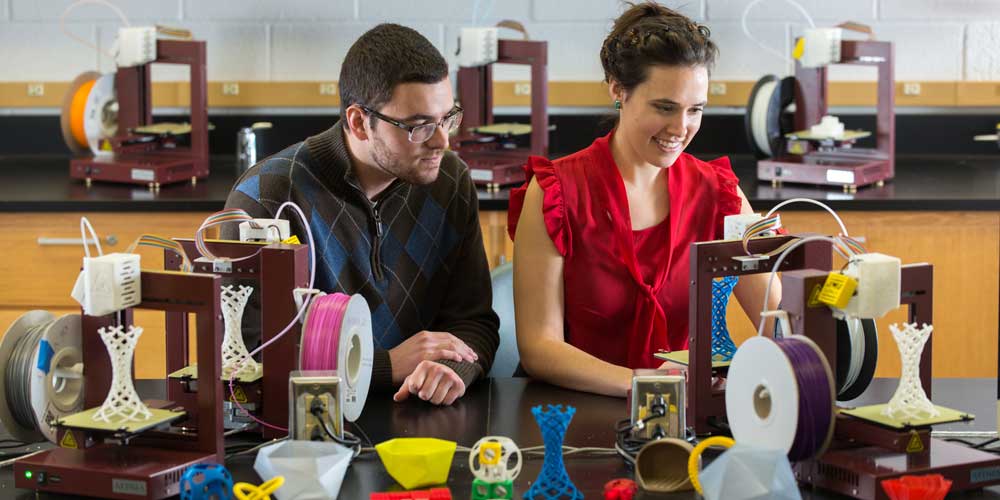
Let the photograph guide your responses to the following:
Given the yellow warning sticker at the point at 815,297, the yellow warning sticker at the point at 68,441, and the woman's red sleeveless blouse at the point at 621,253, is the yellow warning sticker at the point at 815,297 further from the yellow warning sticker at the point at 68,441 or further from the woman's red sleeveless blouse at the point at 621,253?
the yellow warning sticker at the point at 68,441

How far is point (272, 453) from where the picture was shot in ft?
5.44

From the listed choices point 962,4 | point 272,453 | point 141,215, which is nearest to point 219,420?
point 272,453

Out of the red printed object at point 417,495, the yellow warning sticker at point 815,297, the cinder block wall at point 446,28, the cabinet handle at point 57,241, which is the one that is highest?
the cinder block wall at point 446,28

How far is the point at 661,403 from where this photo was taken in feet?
5.77

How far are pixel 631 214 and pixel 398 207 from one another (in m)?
0.46

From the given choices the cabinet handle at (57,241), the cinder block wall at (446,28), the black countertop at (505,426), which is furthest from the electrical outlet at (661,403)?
the cinder block wall at (446,28)

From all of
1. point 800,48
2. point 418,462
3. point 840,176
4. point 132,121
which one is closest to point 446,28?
point 132,121

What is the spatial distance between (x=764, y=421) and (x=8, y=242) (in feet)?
8.26

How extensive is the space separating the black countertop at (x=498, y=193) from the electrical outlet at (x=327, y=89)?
0.42m

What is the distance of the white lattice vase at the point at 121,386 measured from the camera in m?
1.68

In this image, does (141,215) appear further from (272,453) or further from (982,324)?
(982,324)

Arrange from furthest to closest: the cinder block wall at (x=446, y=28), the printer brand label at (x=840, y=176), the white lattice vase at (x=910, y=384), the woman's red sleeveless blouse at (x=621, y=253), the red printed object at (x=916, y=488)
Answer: the cinder block wall at (x=446, y=28) → the printer brand label at (x=840, y=176) → the woman's red sleeveless blouse at (x=621, y=253) → the white lattice vase at (x=910, y=384) → the red printed object at (x=916, y=488)

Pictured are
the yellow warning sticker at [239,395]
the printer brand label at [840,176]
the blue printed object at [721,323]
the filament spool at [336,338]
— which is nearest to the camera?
the filament spool at [336,338]

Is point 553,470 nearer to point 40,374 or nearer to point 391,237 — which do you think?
point 40,374
